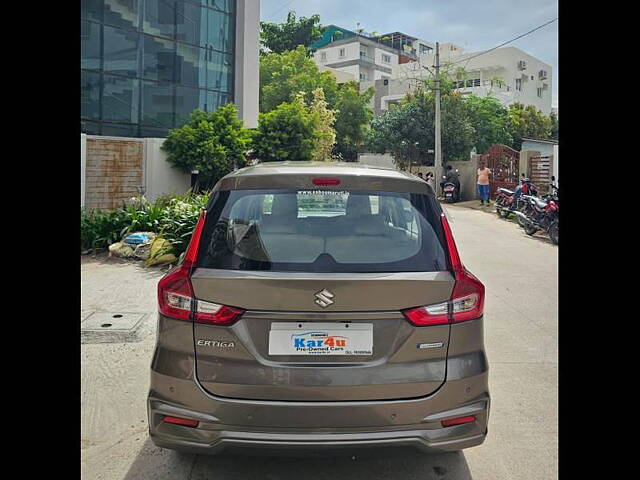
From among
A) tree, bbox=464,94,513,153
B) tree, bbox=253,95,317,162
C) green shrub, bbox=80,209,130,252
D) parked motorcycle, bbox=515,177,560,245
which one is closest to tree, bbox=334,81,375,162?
tree, bbox=464,94,513,153

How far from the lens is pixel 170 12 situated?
671 inches

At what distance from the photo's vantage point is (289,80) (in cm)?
3459

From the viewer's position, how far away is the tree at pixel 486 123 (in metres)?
29.6

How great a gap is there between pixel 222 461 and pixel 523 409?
6.88 ft

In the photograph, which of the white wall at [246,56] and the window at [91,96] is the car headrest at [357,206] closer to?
the window at [91,96]

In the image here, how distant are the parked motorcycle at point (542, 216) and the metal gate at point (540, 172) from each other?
11.7ft

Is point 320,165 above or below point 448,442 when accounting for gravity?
above

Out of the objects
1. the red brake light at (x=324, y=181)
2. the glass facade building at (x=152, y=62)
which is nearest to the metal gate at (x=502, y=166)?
the glass facade building at (x=152, y=62)

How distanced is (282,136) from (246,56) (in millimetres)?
4256

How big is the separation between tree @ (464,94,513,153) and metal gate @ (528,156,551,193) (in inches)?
423

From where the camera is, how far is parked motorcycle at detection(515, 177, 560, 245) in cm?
1238

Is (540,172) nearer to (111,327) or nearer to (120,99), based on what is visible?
(120,99)
